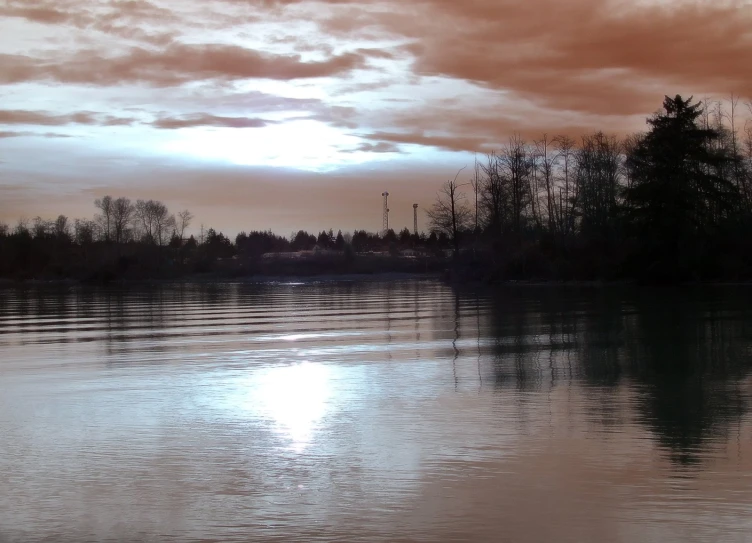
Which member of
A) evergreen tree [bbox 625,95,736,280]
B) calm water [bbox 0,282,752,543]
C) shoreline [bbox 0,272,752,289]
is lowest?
calm water [bbox 0,282,752,543]

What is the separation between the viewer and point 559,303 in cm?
3600

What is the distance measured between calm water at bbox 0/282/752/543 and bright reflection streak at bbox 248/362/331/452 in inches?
2.7

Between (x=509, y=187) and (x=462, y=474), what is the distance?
81246mm

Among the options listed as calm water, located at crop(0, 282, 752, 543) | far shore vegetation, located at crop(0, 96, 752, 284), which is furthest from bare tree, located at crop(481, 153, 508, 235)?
calm water, located at crop(0, 282, 752, 543)

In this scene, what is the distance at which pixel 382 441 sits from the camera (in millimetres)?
9297

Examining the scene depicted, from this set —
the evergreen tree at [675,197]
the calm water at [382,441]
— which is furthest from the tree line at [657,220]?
the calm water at [382,441]

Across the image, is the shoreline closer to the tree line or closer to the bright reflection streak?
the tree line

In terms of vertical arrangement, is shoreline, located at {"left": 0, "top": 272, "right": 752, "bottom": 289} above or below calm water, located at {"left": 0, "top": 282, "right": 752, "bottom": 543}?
above

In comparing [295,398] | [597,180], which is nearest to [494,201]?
[597,180]

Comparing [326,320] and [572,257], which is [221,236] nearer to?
[572,257]

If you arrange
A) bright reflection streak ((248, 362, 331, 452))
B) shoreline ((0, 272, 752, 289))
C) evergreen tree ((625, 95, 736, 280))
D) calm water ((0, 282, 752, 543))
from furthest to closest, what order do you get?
shoreline ((0, 272, 752, 289)), evergreen tree ((625, 95, 736, 280)), bright reflection streak ((248, 362, 331, 452)), calm water ((0, 282, 752, 543))

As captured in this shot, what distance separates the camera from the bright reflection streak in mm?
10117

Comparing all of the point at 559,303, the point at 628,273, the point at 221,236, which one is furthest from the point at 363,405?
the point at 221,236

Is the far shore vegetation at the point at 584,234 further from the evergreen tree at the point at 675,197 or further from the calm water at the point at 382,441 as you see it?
the calm water at the point at 382,441
